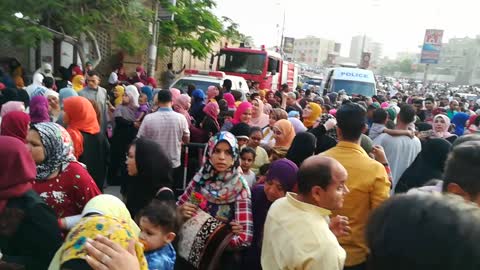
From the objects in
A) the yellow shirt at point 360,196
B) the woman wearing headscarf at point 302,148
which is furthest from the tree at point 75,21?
the yellow shirt at point 360,196

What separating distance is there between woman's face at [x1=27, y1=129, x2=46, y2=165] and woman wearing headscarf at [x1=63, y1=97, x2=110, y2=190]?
1.54 m

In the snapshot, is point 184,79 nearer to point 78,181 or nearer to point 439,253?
point 78,181

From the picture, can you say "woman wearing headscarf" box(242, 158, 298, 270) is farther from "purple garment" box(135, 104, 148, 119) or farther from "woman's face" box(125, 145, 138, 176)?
"purple garment" box(135, 104, 148, 119)

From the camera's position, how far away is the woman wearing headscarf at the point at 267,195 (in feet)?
10.0

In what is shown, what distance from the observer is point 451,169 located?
7.26 ft

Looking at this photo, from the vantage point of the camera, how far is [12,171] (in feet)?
6.94

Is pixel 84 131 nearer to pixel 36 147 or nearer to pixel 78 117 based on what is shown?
pixel 78 117

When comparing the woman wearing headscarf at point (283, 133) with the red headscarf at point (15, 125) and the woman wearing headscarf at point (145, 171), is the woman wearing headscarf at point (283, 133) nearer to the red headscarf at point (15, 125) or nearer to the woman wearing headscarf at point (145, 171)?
the woman wearing headscarf at point (145, 171)

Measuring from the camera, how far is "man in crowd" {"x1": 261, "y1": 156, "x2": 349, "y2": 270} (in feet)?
6.66

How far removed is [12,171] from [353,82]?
16.7 metres

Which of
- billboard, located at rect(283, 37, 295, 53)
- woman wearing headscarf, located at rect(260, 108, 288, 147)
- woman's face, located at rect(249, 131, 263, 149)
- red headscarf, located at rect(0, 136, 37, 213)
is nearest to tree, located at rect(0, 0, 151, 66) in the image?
woman wearing headscarf, located at rect(260, 108, 288, 147)

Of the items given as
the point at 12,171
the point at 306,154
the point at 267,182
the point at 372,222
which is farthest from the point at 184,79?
the point at 372,222

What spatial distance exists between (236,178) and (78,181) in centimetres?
109

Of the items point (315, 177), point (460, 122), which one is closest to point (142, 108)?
point (315, 177)
